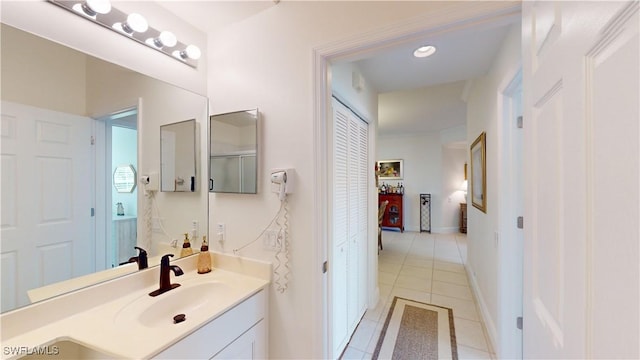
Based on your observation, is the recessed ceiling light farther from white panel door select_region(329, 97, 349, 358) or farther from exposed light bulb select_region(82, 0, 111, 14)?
exposed light bulb select_region(82, 0, 111, 14)

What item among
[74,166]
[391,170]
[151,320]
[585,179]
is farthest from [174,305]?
[391,170]

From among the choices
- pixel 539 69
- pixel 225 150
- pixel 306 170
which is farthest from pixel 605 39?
pixel 225 150

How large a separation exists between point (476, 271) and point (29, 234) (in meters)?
3.71

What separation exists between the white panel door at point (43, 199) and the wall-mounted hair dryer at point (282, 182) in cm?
89

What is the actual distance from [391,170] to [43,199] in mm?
6549

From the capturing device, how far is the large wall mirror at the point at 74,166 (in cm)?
95

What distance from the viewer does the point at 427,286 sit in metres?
3.13

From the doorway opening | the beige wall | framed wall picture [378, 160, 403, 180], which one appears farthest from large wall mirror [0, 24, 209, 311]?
framed wall picture [378, 160, 403, 180]

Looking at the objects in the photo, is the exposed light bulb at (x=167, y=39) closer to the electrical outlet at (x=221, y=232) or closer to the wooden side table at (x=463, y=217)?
the electrical outlet at (x=221, y=232)

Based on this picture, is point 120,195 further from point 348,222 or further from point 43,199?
point 348,222

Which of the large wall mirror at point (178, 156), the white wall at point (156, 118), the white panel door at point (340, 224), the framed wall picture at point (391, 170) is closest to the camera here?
the white wall at point (156, 118)

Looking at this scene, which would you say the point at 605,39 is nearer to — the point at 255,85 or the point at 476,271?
the point at 255,85

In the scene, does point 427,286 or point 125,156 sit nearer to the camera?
point 125,156

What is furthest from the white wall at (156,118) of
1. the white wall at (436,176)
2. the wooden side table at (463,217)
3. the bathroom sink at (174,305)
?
the wooden side table at (463,217)
